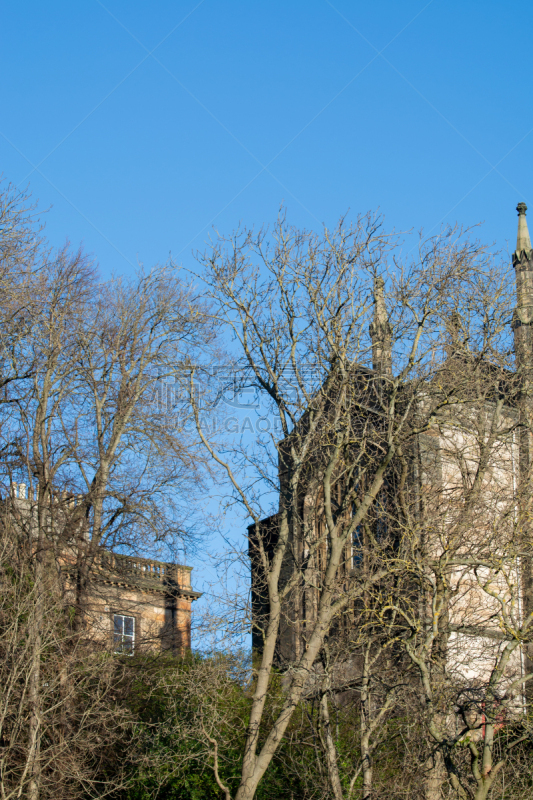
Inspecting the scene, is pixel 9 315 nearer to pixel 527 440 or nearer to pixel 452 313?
pixel 452 313

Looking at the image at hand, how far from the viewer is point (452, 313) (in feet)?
77.8

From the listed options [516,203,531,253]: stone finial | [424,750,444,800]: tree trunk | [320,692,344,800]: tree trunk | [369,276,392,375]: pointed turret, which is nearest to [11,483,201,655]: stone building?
[320,692,344,800]: tree trunk

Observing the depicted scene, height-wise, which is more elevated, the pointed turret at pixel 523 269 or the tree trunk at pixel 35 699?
the pointed turret at pixel 523 269

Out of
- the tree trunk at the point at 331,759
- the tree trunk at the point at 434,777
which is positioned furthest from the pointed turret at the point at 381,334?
the tree trunk at the point at 434,777

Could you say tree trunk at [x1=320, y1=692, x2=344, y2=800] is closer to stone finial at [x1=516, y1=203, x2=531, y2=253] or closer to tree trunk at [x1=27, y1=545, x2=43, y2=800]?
tree trunk at [x1=27, y1=545, x2=43, y2=800]

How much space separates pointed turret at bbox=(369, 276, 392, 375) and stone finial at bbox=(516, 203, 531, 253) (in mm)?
16243

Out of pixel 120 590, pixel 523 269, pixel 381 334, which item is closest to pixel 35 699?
pixel 381 334

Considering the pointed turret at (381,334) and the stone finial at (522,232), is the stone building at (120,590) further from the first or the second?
the stone finial at (522,232)

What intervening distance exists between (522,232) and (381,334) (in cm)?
1859

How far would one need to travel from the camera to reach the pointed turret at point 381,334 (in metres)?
21.5

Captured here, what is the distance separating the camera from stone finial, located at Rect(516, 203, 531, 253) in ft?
123

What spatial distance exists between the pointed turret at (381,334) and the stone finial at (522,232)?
16243mm

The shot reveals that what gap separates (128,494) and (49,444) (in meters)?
2.84

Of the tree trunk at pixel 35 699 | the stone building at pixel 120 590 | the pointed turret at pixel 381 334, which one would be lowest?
the tree trunk at pixel 35 699
